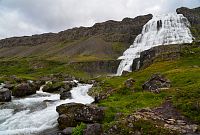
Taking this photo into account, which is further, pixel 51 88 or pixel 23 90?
pixel 51 88

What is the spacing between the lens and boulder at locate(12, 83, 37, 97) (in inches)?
2881

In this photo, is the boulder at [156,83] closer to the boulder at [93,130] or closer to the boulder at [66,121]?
the boulder at [66,121]

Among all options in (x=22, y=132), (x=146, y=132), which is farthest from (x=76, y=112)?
(x=146, y=132)

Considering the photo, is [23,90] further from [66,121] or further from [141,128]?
[141,128]

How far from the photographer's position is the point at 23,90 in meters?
74.7

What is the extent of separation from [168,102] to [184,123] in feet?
23.7

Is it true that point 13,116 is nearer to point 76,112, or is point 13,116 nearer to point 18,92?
point 76,112

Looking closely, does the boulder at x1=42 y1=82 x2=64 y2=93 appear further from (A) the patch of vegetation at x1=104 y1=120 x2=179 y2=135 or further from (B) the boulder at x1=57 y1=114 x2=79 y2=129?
(A) the patch of vegetation at x1=104 y1=120 x2=179 y2=135

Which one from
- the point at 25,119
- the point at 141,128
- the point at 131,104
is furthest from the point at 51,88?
the point at 141,128

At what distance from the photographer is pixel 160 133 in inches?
1207

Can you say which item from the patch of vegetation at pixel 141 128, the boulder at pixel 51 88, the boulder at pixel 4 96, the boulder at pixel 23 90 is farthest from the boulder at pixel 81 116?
the boulder at pixel 51 88

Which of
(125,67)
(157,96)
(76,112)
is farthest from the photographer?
(125,67)

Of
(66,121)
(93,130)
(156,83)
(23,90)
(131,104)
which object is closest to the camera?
(93,130)

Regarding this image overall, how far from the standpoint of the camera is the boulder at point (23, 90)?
73.2m
